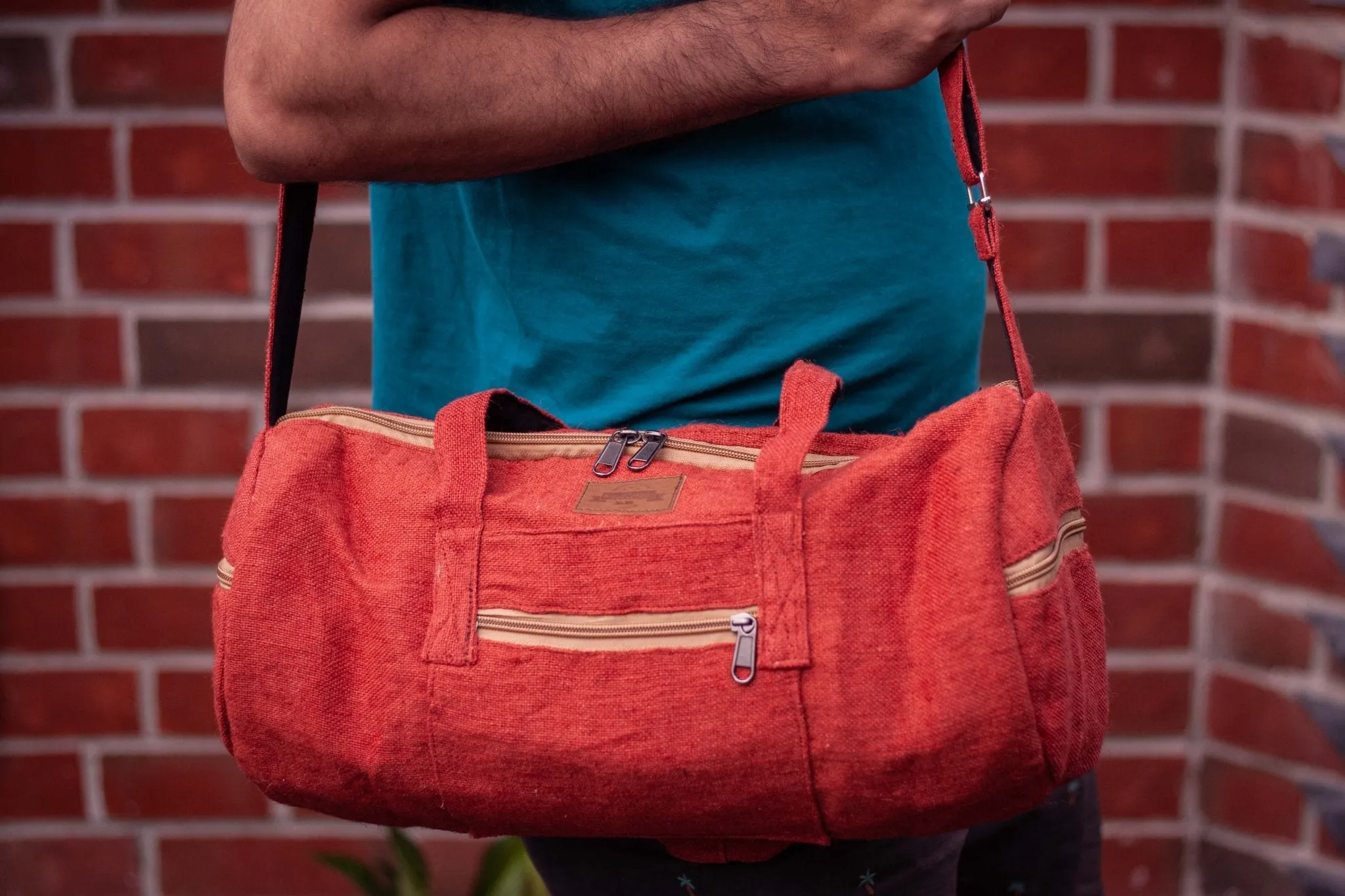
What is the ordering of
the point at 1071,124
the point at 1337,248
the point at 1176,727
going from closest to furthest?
1. the point at 1337,248
2. the point at 1071,124
3. the point at 1176,727

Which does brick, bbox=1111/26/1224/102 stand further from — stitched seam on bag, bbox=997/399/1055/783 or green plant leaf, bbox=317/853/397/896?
green plant leaf, bbox=317/853/397/896

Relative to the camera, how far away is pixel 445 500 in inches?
33.8

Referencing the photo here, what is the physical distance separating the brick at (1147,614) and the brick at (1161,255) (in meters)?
0.41

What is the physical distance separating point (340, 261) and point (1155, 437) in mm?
1115

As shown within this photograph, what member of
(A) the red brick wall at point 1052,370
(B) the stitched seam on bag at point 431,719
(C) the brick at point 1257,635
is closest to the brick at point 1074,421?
(A) the red brick wall at point 1052,370

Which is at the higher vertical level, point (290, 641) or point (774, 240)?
point (774, 240)

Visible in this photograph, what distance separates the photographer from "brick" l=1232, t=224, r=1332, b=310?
1635 millimetres

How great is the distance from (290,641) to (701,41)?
Result: 1.53ft

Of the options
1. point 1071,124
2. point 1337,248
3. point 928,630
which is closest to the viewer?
point 928,630

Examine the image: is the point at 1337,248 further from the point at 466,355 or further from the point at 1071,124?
the point at 466,355

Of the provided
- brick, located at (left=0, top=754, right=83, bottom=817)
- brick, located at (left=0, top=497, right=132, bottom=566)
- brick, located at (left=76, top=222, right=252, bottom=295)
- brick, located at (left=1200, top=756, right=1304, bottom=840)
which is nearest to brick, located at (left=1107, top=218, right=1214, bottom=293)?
brick, located at (left=1200, top=756, right=1304, bottom=840)

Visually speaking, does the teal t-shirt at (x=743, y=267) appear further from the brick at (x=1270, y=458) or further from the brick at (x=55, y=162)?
the brick at (x=55, y=162)

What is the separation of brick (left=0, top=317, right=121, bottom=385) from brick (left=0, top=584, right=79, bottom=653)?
291mm

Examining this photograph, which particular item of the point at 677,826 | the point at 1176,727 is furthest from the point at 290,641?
the point at 1176,727
